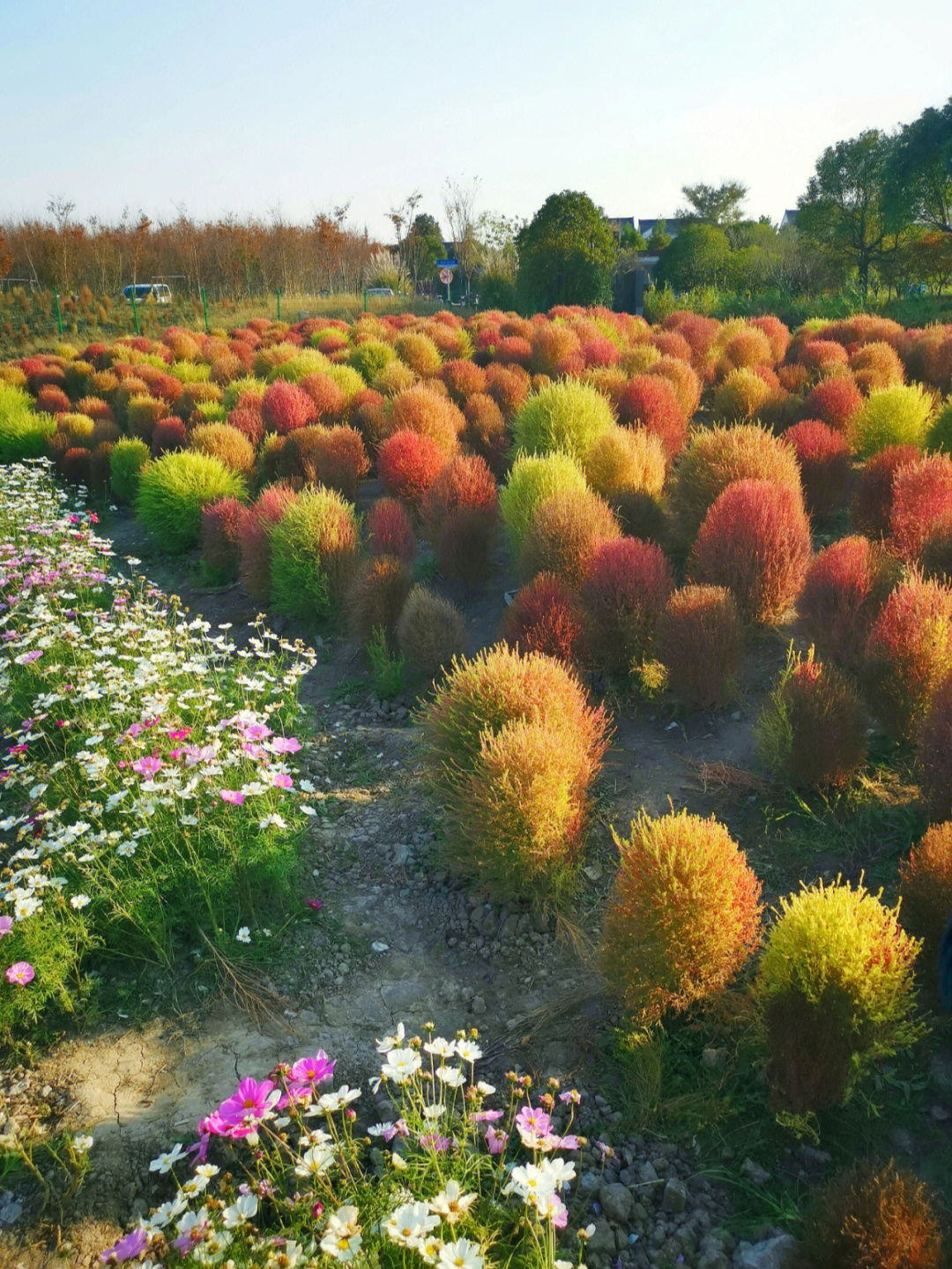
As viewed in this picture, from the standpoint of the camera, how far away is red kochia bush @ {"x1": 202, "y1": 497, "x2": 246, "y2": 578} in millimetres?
7508

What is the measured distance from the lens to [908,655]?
3795mm

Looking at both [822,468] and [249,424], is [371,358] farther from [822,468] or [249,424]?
[822,468]

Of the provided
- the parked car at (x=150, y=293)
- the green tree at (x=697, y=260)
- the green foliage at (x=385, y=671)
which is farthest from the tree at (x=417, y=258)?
the green foliage at (x=385, y=671)

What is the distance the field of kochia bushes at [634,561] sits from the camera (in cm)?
274

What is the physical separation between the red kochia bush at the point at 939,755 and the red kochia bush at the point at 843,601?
877mm

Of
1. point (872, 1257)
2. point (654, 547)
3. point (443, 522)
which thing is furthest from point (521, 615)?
point (872, 1257)

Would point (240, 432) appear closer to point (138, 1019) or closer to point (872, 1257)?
point (138, 1019)

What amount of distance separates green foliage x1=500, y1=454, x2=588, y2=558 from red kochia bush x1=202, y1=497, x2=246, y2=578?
7.93ft

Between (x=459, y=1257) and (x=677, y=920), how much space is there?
1.26 m

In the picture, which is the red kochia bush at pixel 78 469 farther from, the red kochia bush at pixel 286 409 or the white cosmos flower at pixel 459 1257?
the white cosmos flower at pixel 459 1257

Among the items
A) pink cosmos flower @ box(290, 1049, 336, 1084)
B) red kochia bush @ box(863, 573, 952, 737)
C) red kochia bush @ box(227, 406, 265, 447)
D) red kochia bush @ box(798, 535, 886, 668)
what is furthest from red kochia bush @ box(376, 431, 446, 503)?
pink cosmos flower @ box(290, 1049, 336, 1084)

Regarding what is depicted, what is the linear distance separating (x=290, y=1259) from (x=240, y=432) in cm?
865

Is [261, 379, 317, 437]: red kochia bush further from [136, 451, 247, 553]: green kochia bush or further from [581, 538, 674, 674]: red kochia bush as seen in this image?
[581, 538, 674, 674]: red kochia bush

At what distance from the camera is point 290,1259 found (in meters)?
1.78
